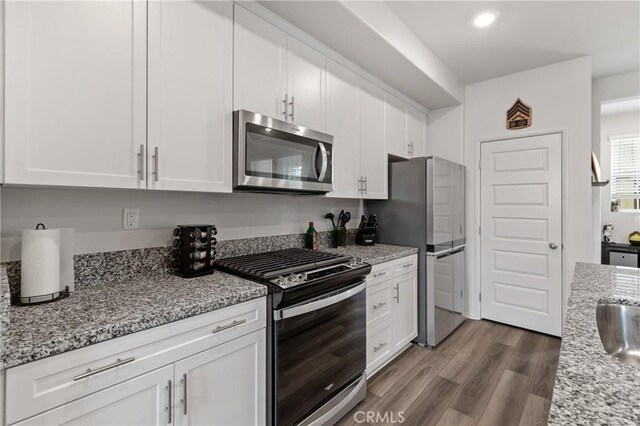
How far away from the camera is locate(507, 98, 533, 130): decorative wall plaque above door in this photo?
3.22 m

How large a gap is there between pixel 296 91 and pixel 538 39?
2.19 m

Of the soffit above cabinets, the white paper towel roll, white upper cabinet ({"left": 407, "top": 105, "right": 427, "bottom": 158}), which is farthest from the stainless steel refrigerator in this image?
the white paper towel roll

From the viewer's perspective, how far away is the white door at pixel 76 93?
43.0 inches

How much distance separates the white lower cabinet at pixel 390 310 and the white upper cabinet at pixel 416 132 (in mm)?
1298

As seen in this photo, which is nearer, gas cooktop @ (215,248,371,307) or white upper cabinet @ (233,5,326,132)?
gas cooktop @ (215,248,371,307)

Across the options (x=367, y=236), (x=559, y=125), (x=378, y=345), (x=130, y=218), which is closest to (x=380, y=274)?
(x=378, y=345)

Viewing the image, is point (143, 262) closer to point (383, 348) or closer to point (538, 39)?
point (383, 348)

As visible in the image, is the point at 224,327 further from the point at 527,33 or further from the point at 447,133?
the point at 447,133

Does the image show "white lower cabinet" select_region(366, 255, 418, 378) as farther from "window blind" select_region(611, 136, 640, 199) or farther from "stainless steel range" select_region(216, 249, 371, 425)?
"window blind" select_region(611, 136, 640, 199)

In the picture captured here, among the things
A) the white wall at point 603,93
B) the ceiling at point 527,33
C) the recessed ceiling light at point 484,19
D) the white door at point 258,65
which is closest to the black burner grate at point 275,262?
the white door at point 258,65

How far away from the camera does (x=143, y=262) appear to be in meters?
1.66

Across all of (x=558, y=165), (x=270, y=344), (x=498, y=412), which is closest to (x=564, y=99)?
(x=558, y=165)

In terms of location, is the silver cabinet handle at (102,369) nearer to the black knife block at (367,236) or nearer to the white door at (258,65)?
the white door at (258,65)

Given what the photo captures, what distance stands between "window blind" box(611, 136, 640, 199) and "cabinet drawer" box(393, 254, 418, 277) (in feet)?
13.2
